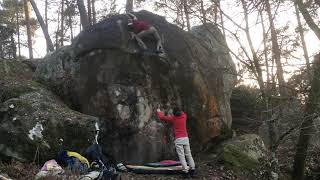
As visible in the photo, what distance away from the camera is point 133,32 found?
13.1 metres

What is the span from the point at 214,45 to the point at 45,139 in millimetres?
8211

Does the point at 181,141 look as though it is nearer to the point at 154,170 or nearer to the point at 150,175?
the point at 154,170

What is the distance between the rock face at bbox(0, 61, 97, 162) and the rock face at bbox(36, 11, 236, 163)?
870 mm

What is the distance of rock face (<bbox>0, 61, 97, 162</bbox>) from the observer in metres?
9.94

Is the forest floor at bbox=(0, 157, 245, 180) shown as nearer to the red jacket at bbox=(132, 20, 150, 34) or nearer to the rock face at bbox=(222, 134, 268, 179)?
the rock face at bbox=(222, 134, 268, 179)

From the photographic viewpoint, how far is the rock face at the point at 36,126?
994 cm

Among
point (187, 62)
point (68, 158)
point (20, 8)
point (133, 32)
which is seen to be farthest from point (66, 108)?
point (20, 8)

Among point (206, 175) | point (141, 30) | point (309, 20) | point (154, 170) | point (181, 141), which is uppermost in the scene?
point (141, 30)

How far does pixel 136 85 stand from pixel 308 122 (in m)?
5.12

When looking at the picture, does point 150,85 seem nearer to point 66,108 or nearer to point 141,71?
point 141,71

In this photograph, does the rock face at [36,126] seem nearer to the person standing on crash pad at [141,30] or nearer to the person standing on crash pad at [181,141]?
the person standing on crash pad at [181,141]

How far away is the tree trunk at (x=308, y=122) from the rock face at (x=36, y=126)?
587 centimetres

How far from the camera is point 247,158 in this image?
11805 millimetres

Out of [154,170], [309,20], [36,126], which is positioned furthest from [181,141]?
[309,20]
